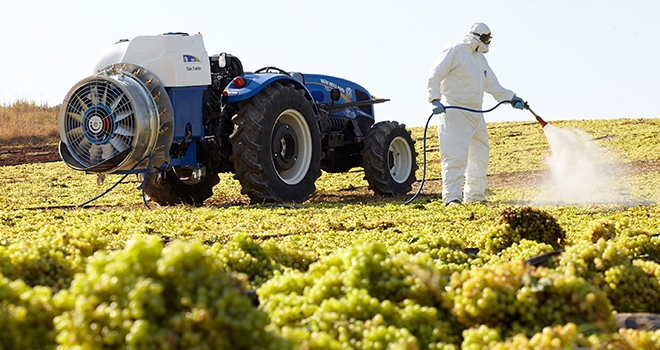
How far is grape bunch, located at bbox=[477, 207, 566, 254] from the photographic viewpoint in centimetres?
470

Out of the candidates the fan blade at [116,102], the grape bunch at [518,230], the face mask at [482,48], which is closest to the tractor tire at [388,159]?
the face mask at [482,48]

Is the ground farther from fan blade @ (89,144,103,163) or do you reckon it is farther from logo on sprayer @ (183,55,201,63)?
fan blade @ (89,144,103,163)

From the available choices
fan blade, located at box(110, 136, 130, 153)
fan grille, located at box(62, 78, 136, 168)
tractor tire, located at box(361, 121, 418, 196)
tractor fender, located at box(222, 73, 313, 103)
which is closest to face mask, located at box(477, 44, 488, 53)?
tractor tire, located at box(361, 121, 418, 196)

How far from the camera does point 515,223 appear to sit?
4781mm

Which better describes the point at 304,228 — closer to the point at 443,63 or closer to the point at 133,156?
the point at 133,156

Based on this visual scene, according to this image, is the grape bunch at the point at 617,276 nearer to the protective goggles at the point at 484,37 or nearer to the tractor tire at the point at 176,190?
the protective goggles at the point at 484,37

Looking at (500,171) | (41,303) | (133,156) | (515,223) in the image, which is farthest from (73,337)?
(500,171)

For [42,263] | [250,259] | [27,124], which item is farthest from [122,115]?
[27,124]

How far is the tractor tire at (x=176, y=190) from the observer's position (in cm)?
997

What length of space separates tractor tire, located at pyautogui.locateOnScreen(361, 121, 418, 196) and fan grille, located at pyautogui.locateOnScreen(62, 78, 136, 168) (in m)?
3.41

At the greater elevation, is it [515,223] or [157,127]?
[157,127]

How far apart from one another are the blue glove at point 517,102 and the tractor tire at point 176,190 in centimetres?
381

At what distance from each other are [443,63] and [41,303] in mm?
7647

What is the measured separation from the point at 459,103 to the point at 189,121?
3216 millimetres
